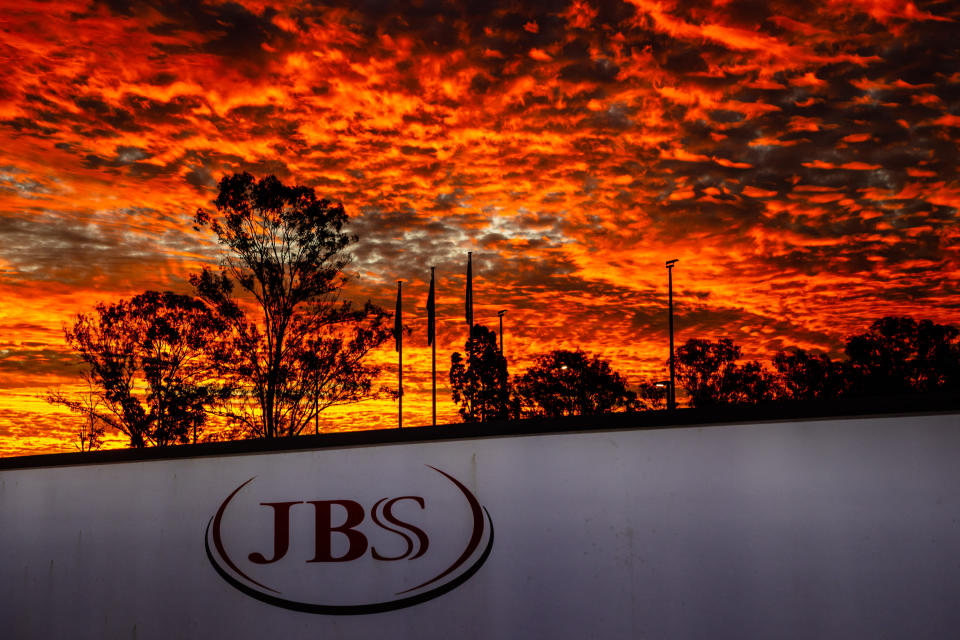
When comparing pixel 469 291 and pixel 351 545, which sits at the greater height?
pixel 469 291

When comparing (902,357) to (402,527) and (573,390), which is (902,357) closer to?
(573,390)

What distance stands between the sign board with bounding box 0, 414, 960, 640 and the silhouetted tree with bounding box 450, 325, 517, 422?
37.8 meters

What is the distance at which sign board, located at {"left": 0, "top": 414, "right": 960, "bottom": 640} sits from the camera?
15.6 ft

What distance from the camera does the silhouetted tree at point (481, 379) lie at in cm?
4525

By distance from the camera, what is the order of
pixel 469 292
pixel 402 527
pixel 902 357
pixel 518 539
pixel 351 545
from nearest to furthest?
pixel 518 539, pixel 402 527, pixel 351 545, pixel 469 292, pixel 902 357

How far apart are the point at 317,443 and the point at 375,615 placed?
146cm

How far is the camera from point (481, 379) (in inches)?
1810

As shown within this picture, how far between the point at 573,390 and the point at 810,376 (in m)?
16.3

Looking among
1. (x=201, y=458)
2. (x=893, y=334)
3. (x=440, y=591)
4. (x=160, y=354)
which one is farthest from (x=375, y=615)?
(x=893, y=334)

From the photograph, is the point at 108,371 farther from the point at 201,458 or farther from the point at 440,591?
the point at 440,591

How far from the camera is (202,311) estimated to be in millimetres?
27766

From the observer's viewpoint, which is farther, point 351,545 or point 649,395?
point 649,395

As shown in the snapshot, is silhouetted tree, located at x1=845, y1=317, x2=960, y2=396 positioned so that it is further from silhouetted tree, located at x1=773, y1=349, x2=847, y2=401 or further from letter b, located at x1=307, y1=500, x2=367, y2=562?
letter b, located at x1=307, y1=500, x2=367, y2=562

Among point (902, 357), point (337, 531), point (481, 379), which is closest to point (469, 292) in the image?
point (481, 379)
